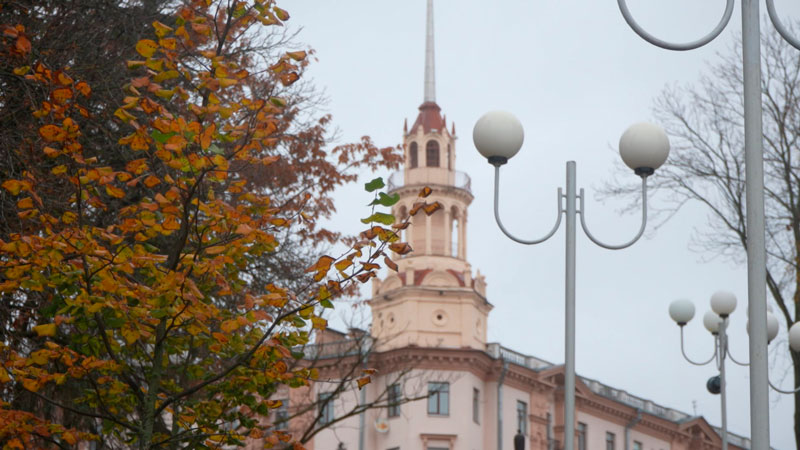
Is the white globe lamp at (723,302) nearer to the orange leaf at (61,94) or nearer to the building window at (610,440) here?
the orange leaf at (61,94)

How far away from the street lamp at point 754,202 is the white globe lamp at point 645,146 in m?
3.65

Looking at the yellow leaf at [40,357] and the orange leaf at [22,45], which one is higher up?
the orange leaf at [22,45]

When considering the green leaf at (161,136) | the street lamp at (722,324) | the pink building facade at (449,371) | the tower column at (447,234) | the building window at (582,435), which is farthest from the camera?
the tower column at (447,234)

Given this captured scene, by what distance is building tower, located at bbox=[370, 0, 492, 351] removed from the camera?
2608 inches

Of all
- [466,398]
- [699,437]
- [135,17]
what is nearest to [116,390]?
[135,17]

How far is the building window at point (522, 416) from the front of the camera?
2525 inches

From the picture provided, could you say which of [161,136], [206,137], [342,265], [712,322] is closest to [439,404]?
[712,322]

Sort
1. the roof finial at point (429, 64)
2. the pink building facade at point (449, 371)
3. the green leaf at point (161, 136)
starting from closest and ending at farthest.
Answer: the green leaf at point (161, 136), the pink building facade at point (449, 371), the roof finial at point (429, 64)

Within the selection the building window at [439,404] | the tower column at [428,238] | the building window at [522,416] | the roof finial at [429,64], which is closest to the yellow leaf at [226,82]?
the building window at [439,404]

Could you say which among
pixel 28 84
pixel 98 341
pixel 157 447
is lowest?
pixel 157 447

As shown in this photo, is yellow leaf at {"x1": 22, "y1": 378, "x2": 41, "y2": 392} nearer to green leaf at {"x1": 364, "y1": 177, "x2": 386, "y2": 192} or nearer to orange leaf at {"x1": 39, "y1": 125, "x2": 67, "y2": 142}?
orange leaf at {"x1": 39, "y1": 125, "x2": 67, "y2": 142}

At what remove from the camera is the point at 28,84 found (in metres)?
14.2

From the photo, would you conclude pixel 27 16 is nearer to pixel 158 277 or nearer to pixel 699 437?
pixel 158 277

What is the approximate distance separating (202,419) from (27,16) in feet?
18.4
